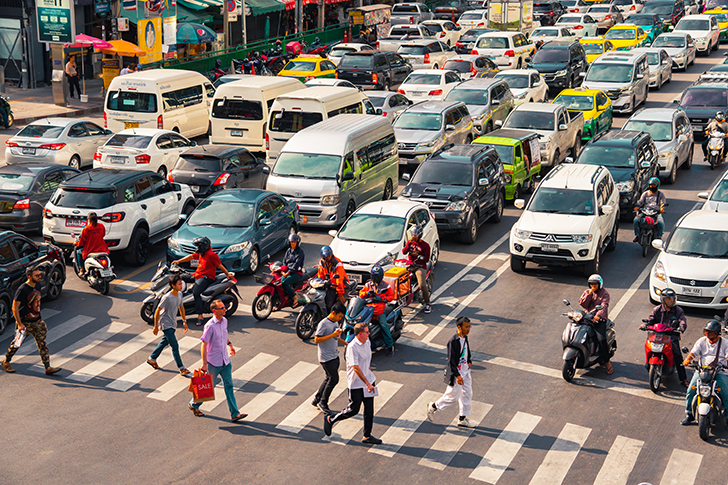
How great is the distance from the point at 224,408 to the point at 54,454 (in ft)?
7.96

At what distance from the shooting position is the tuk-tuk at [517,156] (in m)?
24.3

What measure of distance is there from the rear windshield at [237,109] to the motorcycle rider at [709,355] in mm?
17387

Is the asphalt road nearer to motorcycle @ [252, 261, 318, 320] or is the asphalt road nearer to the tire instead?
motorcycle @ [252, 261, 318, 320]

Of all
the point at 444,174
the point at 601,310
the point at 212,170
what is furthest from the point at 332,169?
the point at 601,310

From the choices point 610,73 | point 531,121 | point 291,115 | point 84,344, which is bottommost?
point 84,344

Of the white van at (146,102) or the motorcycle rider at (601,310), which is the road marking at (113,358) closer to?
the motorcycle rider at (601,310)

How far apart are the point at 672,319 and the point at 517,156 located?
11511 millimetres

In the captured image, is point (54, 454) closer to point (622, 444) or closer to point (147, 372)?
point (147, 372)

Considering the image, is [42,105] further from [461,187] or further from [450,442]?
[450,442]

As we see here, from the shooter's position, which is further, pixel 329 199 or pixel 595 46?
pixel 595 46

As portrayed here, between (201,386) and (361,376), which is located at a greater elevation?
(361,376)

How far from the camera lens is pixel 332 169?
22062mm

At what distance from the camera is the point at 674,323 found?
13.6m

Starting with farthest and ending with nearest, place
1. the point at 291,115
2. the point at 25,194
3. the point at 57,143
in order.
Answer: the point at 291,115 < the point at 57,143 < the point at 25,194
